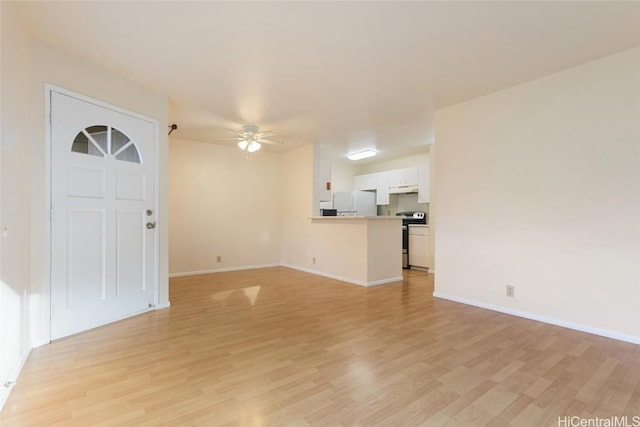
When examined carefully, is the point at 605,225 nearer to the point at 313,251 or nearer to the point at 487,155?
the point at 487,155

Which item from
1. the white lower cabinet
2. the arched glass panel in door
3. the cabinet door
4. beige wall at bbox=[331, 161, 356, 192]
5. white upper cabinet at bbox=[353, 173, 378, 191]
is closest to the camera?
the arched glass panel in door

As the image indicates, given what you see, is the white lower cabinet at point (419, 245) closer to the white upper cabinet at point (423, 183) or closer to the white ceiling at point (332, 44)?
the white upper cabinet at point (423, 183)

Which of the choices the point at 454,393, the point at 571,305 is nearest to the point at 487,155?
the point at 571,305

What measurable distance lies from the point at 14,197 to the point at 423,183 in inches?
225

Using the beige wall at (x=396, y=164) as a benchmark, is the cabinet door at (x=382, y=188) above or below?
below

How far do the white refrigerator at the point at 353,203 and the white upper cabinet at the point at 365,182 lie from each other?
0.90 feet

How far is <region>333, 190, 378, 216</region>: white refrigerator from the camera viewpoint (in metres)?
6.91

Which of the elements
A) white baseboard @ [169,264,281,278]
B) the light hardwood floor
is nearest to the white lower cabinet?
the light hardwood floor

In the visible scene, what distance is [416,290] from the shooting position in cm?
420

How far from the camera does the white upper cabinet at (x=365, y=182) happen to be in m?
7.19

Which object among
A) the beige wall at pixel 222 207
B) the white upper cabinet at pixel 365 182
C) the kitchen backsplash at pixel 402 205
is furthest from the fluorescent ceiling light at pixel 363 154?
the beige wall at pixel 222 207

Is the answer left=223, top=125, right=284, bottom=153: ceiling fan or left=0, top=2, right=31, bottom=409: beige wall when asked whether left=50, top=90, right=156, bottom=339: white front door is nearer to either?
left=0, top=2, right=31, bottom=409: beige wall

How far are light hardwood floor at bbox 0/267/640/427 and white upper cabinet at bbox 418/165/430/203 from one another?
9.89 feet

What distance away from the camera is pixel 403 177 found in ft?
21.0
